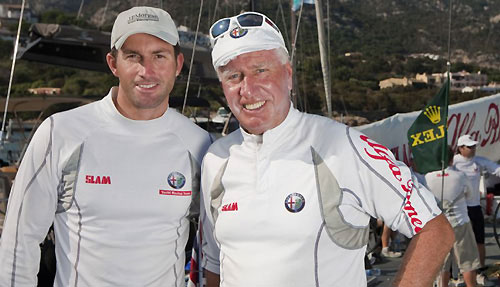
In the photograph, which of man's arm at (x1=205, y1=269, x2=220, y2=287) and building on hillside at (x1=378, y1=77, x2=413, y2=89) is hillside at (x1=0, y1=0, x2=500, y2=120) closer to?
building on hillside at (x1=378, y1=77, x2=413, y2=89)

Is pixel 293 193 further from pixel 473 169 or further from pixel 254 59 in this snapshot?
pixel 473 169

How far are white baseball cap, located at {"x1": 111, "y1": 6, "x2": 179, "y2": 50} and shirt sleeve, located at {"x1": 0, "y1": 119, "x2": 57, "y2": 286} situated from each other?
0.46 m

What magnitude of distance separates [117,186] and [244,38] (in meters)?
0.74

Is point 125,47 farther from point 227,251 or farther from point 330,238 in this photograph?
point 330,238

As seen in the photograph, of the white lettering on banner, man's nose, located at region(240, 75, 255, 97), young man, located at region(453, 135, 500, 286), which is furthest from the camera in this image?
the white lettering on banner

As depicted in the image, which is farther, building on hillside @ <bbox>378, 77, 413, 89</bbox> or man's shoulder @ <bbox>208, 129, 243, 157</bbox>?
building on hillside @ <bbox>378, 77, 413, 89</bbox>

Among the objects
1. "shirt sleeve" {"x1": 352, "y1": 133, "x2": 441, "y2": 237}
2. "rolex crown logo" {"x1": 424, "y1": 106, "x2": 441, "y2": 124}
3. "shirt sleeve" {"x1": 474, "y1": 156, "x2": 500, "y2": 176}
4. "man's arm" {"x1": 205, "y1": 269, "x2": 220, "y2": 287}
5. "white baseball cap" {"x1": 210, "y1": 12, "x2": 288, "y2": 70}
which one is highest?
"white baseball cap" {"x1": 210, "y1": 12, "x2": 288, "y2": 70}

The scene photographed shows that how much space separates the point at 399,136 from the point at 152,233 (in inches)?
257

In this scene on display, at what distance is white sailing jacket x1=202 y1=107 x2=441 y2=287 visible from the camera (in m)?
2.07

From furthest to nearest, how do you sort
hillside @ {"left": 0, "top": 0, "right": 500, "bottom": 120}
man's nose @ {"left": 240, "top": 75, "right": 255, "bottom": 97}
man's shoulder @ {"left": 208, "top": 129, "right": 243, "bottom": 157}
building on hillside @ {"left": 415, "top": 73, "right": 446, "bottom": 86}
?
hillside @ {"left": 0, "top": 0, "right": 500, "bottom": 120} < building on hillside @ {"left": 415, "top": 73, "right": 446, "bottom": 86} < man's shoulder @ {"left": 208, "top": 129, "right": 243, "bottom": 157} < man's nose @ {"left": 240, "top": 75, "right": 255, "bottom": 97}

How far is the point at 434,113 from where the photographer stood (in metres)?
5.50

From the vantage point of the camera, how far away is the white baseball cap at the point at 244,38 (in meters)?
2.21

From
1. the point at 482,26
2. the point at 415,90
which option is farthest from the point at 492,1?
the point at 415,90

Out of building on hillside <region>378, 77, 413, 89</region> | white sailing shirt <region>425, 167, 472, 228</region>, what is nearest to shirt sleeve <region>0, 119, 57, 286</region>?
white sailing shirt <region>425, 167, 472, 228</region>
